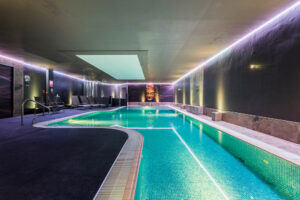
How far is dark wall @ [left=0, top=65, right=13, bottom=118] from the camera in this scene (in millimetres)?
6957

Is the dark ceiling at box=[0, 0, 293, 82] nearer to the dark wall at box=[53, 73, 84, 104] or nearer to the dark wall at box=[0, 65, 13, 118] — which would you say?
the dark wall at box=[0, 65, 13, 118]

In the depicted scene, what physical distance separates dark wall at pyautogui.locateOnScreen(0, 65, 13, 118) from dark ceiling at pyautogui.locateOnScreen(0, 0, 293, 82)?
2.15 metres

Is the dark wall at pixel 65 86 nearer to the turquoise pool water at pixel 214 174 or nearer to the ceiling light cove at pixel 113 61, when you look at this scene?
the ceiling light cove at pixel 113 61

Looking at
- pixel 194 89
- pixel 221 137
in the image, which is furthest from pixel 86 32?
pixel 194 89

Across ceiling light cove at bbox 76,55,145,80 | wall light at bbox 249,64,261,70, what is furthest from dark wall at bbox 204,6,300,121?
ceiling light cove at bbox 76,55,145,80

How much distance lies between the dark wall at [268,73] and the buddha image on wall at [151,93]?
1361 cm

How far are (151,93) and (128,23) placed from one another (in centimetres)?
1606

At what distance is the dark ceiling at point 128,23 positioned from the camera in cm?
301

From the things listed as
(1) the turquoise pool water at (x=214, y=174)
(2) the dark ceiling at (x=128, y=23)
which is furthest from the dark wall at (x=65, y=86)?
(1) the turquoise pool water at (x=214, y=174)

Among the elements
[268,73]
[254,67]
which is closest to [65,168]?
[268,73]

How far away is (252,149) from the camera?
3141mm

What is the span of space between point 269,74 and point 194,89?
6.59 metres

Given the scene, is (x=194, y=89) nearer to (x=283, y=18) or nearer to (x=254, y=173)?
(x=283, y=18)

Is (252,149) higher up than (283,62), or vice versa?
(283,62)
